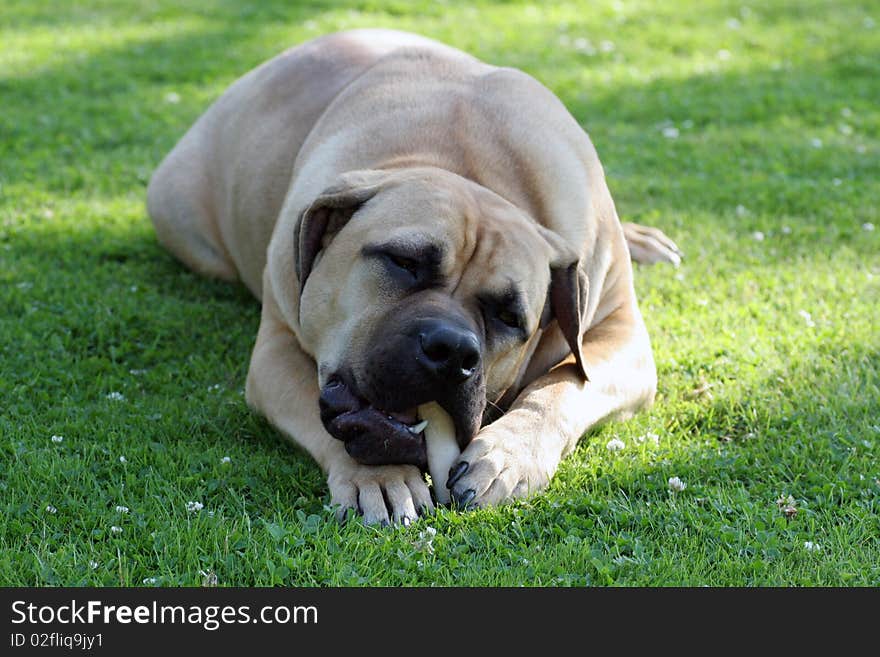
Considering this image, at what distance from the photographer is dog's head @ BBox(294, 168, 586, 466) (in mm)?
3295

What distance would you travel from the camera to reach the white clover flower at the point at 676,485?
3525 millimetres

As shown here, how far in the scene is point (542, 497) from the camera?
3.43 meters

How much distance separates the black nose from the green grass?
43 cm

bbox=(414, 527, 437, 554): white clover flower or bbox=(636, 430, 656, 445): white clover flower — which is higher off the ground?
bbox=(414, 527, 437, 554): white clover flower

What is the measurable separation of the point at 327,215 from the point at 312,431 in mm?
689

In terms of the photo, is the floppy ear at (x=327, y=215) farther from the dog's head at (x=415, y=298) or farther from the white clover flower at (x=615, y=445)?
the white clover flower at (x=615, y=445)

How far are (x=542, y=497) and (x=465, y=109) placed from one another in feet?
5.12

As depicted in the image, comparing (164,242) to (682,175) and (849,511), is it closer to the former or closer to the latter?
(682,175)

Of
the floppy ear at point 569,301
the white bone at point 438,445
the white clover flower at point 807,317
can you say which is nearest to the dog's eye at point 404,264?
the white bone at point 438,445

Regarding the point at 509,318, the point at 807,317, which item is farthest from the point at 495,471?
the point at 807,317

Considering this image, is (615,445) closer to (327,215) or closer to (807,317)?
(327,215)

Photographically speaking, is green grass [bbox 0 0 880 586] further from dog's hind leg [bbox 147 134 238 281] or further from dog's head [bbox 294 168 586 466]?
dog's head [bbox 294 168 586 466]

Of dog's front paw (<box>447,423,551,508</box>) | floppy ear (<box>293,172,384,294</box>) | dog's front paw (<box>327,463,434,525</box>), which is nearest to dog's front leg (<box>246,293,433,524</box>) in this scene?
dog's front paw (<box>327,463,434,525</box>)

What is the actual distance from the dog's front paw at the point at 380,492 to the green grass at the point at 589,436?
73 millimetres
